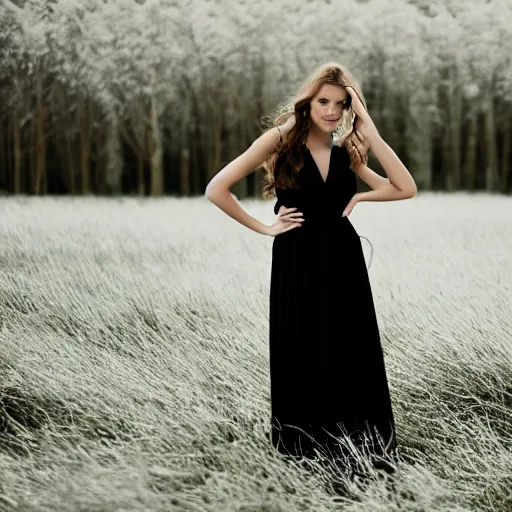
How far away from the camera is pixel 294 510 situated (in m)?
1.92

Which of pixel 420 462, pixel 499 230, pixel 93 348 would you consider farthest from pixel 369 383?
pixel 499 230

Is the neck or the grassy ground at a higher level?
the neck

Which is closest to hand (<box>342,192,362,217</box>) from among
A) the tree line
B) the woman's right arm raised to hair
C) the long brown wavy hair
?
the long brown wavy hair

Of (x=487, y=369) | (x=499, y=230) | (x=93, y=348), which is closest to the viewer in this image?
(x=487, y=369)

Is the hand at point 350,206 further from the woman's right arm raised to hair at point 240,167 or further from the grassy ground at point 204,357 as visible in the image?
the grassy ground at point 204,357

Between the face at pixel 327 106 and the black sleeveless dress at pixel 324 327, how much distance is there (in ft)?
0.25

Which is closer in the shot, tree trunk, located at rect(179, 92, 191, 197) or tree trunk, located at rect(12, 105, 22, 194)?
tree trunk, located at rect(12, 105, 22, 194)

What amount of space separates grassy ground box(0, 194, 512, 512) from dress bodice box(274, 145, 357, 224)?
724 mm

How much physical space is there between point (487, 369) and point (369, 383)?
806 millimetres

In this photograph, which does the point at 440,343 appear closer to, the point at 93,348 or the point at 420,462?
the point at 420,462

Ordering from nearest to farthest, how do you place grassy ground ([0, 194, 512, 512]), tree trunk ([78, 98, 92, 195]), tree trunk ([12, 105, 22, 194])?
grassy ground ([0, 194, 512, 512]) < tree trunk ([12, 105, 22, 194]) < tree trunk ([78, 98, 92, 195])

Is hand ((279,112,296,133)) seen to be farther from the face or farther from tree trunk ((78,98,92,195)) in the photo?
tree trunk ((78,98,92,195))

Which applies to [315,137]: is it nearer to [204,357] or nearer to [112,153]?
[204,357]

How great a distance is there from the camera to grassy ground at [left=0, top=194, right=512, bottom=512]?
197 centimetres
